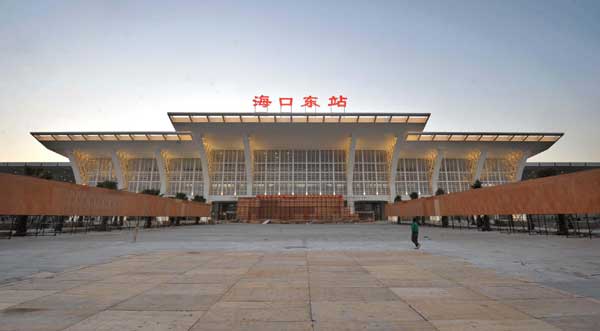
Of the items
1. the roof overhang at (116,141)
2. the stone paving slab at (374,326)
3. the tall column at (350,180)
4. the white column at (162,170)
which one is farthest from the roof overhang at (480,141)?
the stone paving slab at (374,326)

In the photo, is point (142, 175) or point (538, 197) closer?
point (538, 197)

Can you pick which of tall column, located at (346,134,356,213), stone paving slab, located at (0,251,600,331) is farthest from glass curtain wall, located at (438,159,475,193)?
stone paving slab, located at (0,251,600,331)

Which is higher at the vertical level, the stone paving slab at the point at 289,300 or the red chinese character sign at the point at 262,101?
the red chinese character sign at the point at 262,101

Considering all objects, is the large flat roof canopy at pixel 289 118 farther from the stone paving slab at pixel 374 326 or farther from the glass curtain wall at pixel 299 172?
the stone paving slab at pixel 374 326

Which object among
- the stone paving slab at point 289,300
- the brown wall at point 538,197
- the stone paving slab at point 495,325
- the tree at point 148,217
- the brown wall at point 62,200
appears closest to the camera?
the stone paving slab at point 495,325

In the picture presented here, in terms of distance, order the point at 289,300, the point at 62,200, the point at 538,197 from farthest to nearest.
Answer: the point at 62,200
the point at 538,197
the point at 289,300

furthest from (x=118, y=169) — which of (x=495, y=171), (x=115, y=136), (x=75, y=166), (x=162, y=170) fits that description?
(x=495, y=171)

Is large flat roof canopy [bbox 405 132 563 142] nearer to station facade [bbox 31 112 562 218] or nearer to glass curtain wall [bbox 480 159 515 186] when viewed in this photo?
station facade [bbox 31 112 562 218]

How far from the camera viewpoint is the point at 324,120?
65688 mm

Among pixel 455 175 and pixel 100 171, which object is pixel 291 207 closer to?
pixel 455 175

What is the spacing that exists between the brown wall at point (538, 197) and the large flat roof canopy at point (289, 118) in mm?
32197

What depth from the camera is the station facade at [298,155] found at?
2618 inches

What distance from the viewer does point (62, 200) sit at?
2367 cm

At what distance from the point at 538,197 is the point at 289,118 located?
159 feet
